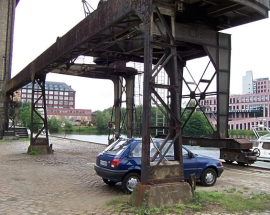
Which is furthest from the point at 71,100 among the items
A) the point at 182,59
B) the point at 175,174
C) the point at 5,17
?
the point at 175,174

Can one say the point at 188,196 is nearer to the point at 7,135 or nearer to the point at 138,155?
the point at 138,155

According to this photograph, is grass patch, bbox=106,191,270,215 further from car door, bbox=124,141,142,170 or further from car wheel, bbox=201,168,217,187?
car wheel, bbox=201,168,217,187

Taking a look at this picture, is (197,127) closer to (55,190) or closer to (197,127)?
(197,127)

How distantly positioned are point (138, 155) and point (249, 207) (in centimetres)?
329

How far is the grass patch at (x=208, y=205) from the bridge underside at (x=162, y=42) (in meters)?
0.66

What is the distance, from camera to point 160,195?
6.82 meters

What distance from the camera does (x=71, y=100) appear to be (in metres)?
188

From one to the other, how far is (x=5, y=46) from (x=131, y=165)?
29792 millimetres

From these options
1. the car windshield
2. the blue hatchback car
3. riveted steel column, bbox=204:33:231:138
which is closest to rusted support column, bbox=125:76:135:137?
riveted steel column, bbox=204:33:231:138

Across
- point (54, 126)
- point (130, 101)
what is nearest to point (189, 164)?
point (130, 101)

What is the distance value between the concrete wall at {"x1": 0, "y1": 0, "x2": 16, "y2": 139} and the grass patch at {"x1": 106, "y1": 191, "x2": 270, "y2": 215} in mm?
28278

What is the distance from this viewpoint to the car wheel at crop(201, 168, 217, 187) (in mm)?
10009

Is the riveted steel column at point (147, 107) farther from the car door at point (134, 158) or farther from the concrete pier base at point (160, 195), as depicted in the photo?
the car door at point (134, 158)

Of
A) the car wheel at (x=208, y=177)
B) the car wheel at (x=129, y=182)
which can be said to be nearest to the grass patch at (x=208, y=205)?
the car wheel at (x=129, y=182)
